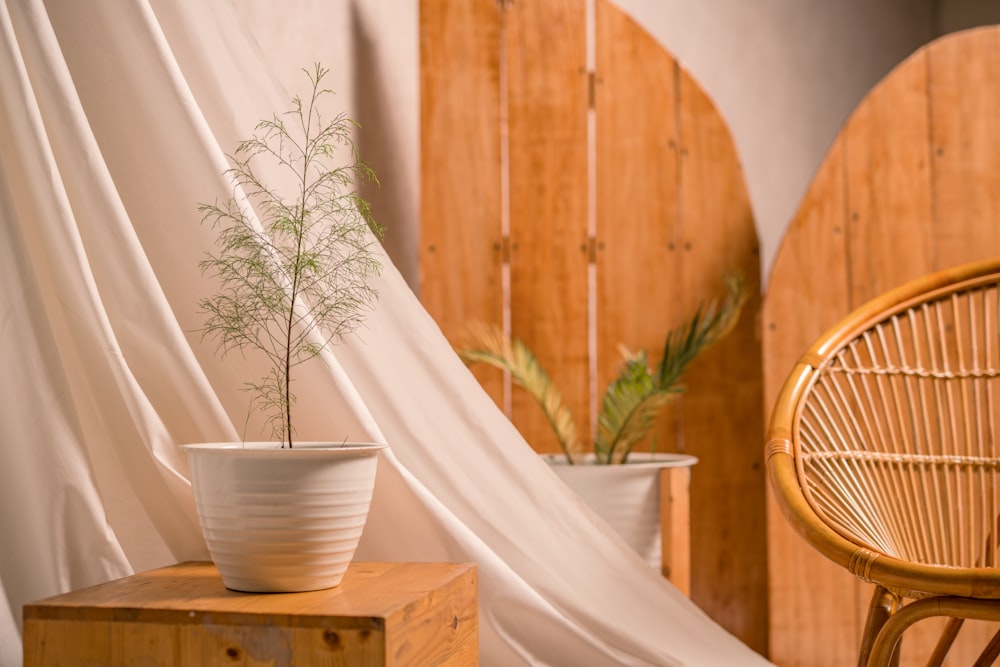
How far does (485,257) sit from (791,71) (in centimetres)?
115

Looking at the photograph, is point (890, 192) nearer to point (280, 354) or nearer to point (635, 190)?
point (635, 190)

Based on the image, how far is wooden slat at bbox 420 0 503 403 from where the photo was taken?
2.12m

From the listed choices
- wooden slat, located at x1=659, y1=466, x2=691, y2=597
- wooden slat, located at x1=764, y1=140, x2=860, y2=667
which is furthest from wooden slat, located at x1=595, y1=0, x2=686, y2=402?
wooden slat, located at x1=659, y1=466, x2=691, y2=597

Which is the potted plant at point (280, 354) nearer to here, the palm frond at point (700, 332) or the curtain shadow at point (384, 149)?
the curtain shadow at point (384, 149)

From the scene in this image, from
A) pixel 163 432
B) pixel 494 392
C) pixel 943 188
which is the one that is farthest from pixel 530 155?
pixel 163 432

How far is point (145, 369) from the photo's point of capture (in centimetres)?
117

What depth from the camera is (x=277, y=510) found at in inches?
38.4

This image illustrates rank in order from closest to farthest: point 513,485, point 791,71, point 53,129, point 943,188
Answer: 1. point 53,129
2. point 513,485
3. point 943,188
4. point 791,71

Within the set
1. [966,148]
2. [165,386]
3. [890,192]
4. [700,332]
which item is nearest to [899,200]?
[890,192]

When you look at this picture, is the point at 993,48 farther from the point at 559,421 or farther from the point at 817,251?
the point at 559,421

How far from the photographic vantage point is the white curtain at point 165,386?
1.09 metres

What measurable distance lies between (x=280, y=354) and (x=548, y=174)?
3.37ft

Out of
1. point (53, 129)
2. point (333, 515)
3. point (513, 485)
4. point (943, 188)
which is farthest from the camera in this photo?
point (943, 188)

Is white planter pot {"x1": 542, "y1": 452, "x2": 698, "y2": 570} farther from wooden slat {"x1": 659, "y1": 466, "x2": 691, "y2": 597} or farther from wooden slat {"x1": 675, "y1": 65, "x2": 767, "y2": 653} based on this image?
wooden slat {"x1": 675, "y1": 65, "x2": 767, "y2": 653}
